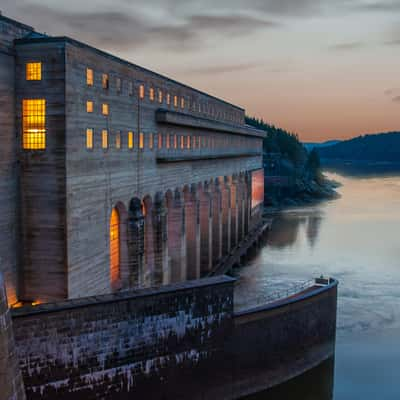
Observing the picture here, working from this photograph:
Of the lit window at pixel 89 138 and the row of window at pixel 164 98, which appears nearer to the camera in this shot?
the lit window at pixel 89 138

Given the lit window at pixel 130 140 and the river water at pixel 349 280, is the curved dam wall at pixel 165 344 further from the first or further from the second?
the lit window at pixel 130 140

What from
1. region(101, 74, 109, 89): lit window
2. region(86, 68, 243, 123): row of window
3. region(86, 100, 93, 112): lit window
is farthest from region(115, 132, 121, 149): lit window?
region(86, 100, 93, 112): lit window

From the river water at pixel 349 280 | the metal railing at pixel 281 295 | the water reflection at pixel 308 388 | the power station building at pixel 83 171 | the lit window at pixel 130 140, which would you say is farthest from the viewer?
the metal railing at pixel 281 295

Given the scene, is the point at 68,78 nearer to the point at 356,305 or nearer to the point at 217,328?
the point at 217,328

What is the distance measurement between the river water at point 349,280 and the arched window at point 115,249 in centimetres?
1096

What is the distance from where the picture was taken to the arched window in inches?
1319

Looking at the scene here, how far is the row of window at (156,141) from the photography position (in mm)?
30266

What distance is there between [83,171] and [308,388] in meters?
17.0

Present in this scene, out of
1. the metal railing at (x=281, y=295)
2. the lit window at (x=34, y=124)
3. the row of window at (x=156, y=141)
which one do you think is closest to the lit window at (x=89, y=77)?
the row of window at (x=156, y=141)

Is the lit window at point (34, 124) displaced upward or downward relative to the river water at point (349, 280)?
upward

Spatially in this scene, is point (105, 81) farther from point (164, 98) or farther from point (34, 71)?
point (164, 98)

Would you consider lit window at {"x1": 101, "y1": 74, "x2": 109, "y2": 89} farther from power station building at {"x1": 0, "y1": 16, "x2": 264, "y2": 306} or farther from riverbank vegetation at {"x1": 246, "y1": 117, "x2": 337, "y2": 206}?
riverbank vegetation at {"x1": 246, "y1": 117, "x2": 337, "y2": 206}

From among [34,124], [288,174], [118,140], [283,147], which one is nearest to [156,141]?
[118,140]

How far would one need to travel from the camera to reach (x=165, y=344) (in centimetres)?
2556
